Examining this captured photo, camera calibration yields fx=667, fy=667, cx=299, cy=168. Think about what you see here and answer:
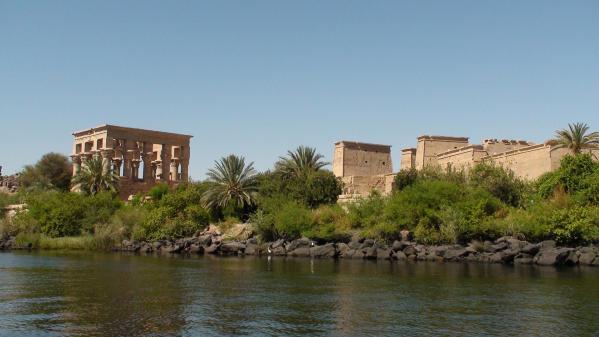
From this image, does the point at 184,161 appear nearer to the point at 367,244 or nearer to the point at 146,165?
the point at 146,165

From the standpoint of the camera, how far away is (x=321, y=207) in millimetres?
40000

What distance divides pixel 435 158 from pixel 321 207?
35.0ft

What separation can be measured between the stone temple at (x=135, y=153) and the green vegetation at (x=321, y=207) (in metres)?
5.57

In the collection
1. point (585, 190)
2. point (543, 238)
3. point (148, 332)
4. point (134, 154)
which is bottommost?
point (148, 332)

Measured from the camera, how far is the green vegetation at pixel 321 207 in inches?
1270

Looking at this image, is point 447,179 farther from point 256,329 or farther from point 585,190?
point 256,329

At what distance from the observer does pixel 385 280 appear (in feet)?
72.2

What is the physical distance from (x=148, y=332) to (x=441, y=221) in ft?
75.7

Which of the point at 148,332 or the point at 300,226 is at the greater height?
the point at 300,226

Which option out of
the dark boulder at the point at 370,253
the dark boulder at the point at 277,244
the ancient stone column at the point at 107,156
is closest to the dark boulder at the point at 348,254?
the dark boulder at the point at 370,253

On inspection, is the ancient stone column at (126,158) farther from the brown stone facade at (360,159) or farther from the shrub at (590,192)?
the shrub at (590,192)

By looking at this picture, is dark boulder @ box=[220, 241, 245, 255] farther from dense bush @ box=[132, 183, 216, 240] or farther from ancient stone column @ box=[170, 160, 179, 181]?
ancient stone column @ box=[170, 160, 179, 181]

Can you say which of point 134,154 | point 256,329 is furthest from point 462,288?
point 134,154

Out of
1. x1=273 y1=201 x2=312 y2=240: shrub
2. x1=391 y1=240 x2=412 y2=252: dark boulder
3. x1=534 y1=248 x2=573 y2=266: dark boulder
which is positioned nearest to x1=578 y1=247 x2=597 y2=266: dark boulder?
x1=534 y1=248 x2=573 y2=266: dark boulder
